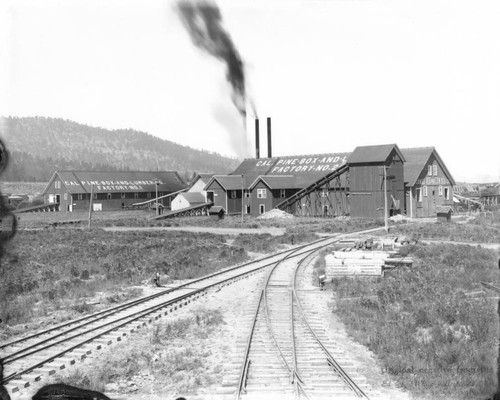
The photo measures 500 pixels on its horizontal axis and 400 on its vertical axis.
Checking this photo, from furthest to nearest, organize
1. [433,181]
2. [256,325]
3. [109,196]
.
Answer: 1. [109,196]
2. [433,181]
3. [256,325]

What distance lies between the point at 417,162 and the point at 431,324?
156 feet

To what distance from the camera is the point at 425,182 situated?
5850 cm

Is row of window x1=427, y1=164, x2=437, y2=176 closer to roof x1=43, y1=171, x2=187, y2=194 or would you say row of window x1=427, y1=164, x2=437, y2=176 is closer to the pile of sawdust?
the pile of sawdust

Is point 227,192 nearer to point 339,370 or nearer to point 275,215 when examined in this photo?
point 275,215

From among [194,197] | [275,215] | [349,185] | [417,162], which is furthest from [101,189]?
[417,162]

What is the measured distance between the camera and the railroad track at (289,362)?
927 cm

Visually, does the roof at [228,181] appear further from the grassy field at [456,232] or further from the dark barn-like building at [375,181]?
the grassy field at [456,232]

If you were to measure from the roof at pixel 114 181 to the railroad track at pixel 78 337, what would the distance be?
2152 inches

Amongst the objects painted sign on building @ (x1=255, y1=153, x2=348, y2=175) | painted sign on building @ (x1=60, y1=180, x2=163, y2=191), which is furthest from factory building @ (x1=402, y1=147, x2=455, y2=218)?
painted sign on building @ (x1=60, y1=180, x2=163, y2=191)

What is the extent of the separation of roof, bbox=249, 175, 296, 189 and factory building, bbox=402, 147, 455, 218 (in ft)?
47.7

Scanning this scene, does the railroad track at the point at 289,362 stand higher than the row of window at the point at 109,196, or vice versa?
the row of window at the point at 109,196

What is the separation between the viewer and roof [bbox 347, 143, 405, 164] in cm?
5272

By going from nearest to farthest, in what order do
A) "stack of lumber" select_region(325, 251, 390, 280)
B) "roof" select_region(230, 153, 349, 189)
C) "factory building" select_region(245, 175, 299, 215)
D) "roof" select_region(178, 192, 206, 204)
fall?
"stack of lumber" select_region(325, 251, 390, 280), "factory building" select_region(245, 175, 299, 215), "roof" select_region(230, 153, 349, 189), "roof" select_region(178, 192, 206, 204)

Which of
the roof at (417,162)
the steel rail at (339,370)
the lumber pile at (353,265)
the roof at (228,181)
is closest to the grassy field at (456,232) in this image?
the roof at (417,162)
